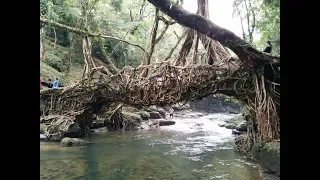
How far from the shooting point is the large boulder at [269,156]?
7.69 meters

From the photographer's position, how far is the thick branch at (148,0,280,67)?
682 centimetres

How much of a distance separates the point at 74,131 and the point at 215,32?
8.20 meters

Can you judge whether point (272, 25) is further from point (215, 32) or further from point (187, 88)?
point (215, 32)

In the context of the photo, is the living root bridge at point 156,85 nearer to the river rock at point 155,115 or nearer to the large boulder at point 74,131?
the large boulder at point 74,131

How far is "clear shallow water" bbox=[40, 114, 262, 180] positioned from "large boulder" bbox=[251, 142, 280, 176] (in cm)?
30

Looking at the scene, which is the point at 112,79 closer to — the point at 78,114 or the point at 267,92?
the point at 78,114

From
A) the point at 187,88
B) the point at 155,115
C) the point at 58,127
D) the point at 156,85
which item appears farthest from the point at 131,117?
the point at 187,88

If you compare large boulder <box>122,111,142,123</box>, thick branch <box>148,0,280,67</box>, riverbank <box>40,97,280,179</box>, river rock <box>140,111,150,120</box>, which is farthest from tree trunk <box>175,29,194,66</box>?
river rock <box>140,111,150,120</box>

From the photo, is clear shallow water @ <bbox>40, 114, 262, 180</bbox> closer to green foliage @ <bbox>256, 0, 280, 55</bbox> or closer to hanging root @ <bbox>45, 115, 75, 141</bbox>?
hanging root @ <bbox>45, 115, 75, 141</bbox>

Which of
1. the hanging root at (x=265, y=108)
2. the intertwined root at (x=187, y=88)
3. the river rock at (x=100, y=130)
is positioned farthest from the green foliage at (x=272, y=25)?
the river rock at (x=100, y=130)

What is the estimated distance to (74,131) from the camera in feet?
42.7

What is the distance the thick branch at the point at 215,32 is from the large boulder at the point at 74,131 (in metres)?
7.88

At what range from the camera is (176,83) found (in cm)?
1004
